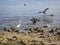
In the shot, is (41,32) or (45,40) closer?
(45,40)

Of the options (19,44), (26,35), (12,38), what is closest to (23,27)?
(26,35)

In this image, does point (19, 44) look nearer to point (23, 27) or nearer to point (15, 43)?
point (15, 43)

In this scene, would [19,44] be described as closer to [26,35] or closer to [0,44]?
[0,44]

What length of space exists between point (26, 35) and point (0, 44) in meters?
2.58

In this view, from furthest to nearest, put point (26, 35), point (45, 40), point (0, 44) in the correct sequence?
1. point (26, 35)
2. point (45, 40)
3. point (0, 44)

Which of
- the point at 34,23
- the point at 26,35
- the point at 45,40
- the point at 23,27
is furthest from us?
the point at 34,23

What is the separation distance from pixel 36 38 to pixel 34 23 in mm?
5880

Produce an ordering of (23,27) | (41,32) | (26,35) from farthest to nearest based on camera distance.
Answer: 1. (23,27)
2. (41,32)
3. (26,35)

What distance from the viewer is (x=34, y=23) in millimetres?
20078

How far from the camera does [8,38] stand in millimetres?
14070

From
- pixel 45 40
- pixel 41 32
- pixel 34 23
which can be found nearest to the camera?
pixel 45 40

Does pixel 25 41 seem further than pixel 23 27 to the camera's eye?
No

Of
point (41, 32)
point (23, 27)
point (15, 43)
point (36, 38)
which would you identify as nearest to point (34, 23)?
point (23, 27)

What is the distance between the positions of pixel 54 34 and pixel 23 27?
3.44m
